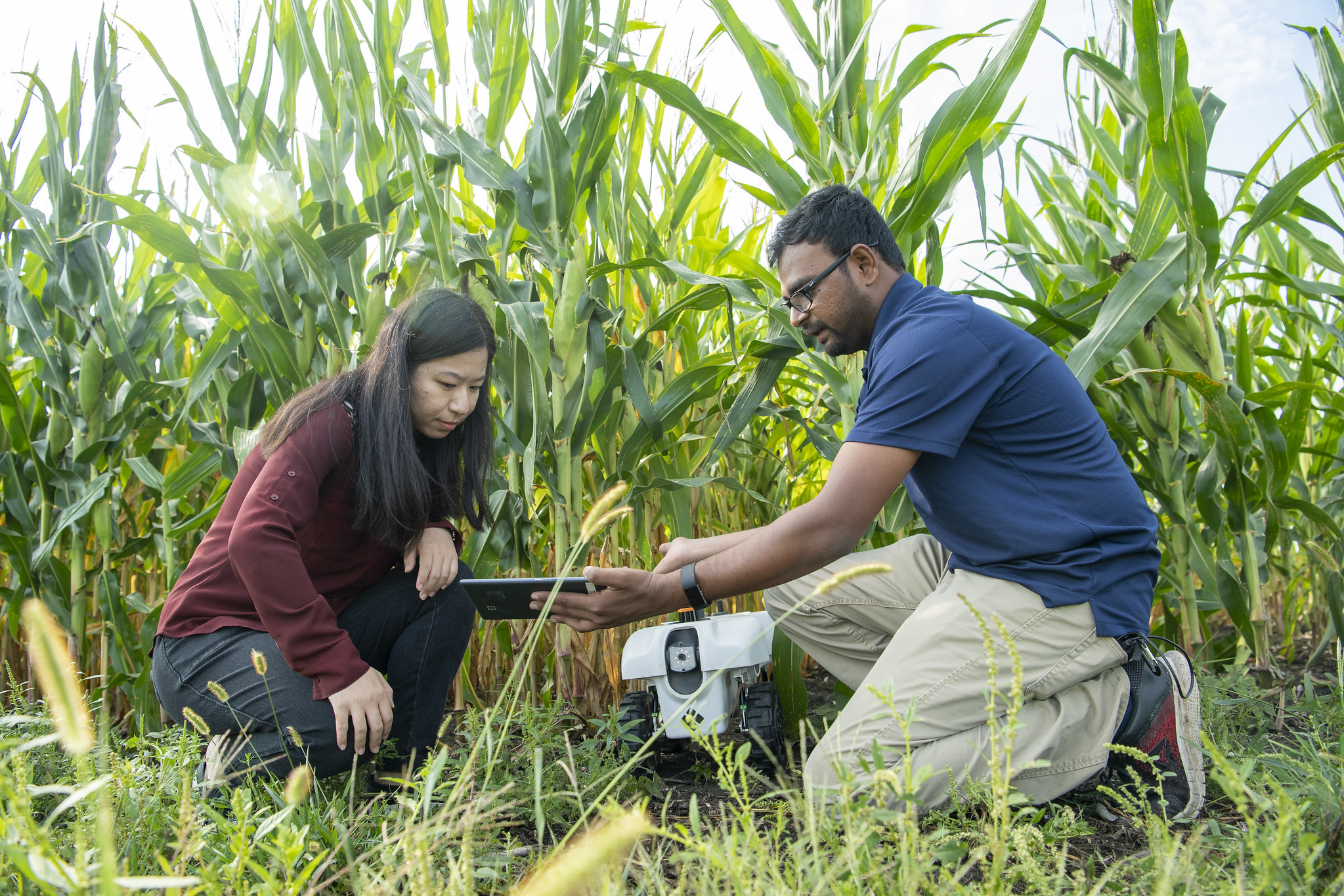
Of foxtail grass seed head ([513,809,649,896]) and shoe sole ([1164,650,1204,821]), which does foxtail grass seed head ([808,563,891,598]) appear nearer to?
foxtail grass seed head ([513,809,649,896])

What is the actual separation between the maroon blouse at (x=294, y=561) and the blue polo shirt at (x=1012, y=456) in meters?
1.12

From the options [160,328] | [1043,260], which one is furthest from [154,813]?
[1043,260]

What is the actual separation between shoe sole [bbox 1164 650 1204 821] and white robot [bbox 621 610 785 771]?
0.81 metres

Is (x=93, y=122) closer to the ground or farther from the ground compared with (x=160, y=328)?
farther from the ground

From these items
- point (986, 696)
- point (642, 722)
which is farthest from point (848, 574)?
point (642, 722)

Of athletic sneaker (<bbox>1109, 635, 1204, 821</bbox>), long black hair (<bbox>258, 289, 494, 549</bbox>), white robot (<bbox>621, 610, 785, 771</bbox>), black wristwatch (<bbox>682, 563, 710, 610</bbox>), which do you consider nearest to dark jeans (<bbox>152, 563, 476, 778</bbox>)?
long black hair (<bbox>258, 289, 494, 549</bbox>)

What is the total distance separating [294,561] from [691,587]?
2.62 feet

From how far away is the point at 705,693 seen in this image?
5.73 feet

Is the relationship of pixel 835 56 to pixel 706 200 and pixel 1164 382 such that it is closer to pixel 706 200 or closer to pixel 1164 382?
pixel 706 200

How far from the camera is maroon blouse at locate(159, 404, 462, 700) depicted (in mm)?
1549

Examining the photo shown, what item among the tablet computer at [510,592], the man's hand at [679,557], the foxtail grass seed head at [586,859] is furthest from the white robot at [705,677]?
the foxtail grass seed head at [586,859]

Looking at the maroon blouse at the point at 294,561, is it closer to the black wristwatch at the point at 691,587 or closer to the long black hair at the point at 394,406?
the long black hair at the point at 394,406

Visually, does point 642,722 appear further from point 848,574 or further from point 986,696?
point 848,574

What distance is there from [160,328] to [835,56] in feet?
7.62
